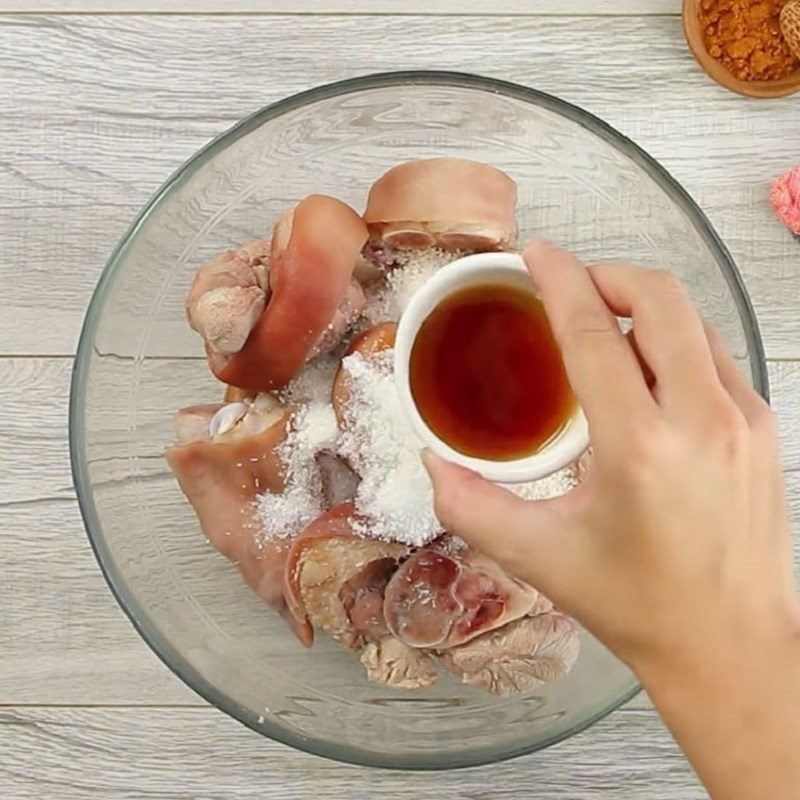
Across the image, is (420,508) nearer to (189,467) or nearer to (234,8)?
(189,467)

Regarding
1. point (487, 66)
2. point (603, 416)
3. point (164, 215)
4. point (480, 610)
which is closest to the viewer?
point (603, 416)

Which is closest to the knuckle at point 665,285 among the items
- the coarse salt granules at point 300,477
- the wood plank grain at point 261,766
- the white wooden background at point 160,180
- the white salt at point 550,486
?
the white salt at point 550,486

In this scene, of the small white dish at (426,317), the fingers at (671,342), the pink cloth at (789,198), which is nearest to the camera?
the fingers at (671,342)

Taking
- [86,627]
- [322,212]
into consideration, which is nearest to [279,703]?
[86,627]

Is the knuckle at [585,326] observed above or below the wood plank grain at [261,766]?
above

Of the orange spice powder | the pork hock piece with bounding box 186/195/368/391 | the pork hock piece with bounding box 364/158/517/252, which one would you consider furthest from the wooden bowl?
the pork hock piece with bounding box 186/195/368/391

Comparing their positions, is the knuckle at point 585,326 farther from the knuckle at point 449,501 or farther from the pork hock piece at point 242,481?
the pork hock piece at point 242,481

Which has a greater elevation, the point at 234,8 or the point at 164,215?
the point at 234,8

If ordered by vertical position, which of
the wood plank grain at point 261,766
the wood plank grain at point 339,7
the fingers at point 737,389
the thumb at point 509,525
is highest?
the wood plank grain at point 339,7
